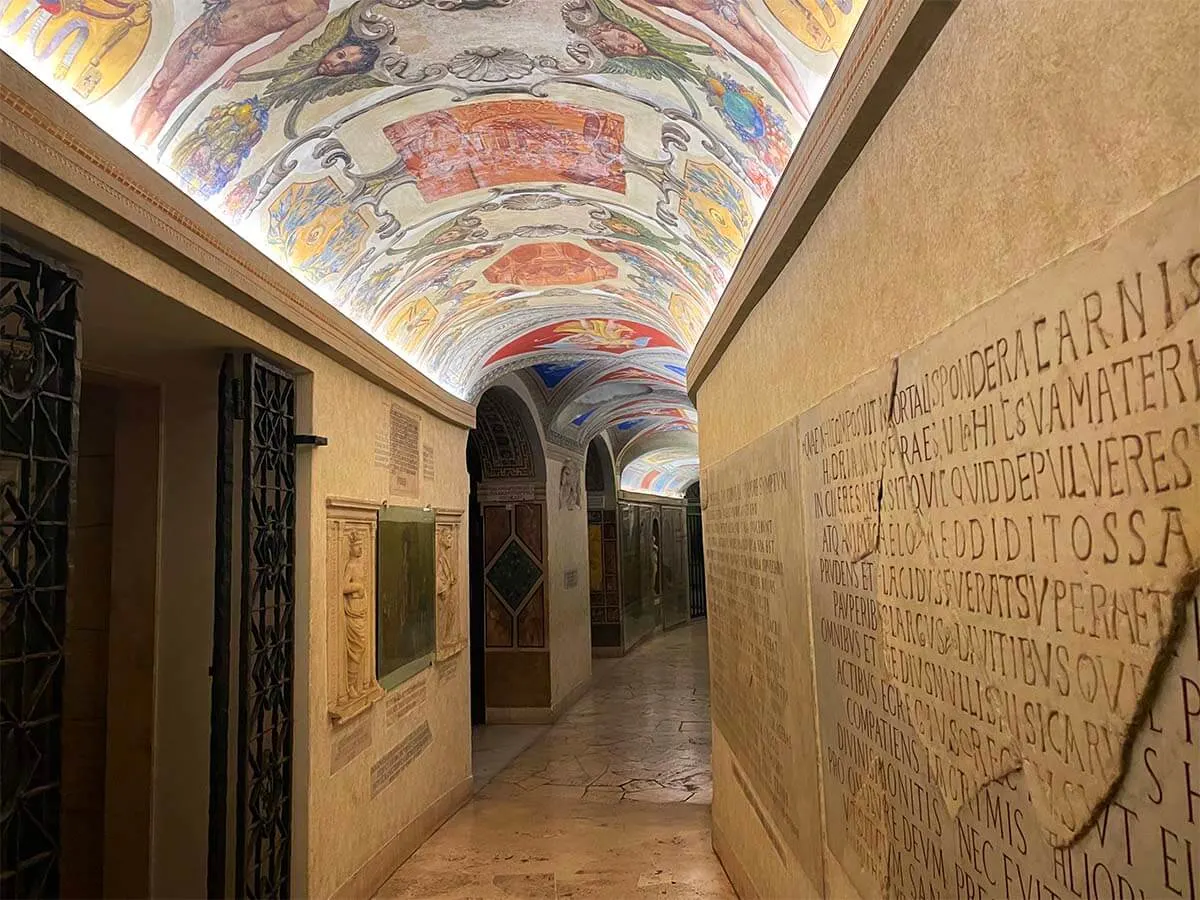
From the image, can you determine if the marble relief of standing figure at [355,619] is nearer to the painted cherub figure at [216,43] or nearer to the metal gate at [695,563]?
the painted cherub figure at [216,43]

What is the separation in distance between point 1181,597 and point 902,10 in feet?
5.68

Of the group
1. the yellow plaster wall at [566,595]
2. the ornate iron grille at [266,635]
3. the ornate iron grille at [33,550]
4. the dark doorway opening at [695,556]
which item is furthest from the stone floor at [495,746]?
the dark doorway opening at [695,556]

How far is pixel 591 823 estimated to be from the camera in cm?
828

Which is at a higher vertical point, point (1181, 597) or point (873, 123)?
point (873, 123)

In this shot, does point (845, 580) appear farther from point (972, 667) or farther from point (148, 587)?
point (148, 587)

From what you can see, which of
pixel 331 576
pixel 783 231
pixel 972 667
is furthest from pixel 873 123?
pixel 331 576

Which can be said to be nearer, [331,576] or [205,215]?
[205,215]

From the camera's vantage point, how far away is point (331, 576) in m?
6.11

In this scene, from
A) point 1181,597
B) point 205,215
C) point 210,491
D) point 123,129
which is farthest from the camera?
point 210,491

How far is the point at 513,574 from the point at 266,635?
8.50m

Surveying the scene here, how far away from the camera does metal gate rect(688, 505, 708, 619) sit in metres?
30.8

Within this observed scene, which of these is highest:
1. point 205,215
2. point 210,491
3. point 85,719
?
point 205,215

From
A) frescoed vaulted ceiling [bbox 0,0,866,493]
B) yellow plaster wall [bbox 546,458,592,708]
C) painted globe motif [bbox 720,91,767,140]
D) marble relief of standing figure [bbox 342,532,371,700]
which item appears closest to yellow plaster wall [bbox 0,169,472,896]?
marble relief of standing figure [bbox 342,532,371,700]

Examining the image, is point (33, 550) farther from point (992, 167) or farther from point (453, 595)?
point (453, 595)
